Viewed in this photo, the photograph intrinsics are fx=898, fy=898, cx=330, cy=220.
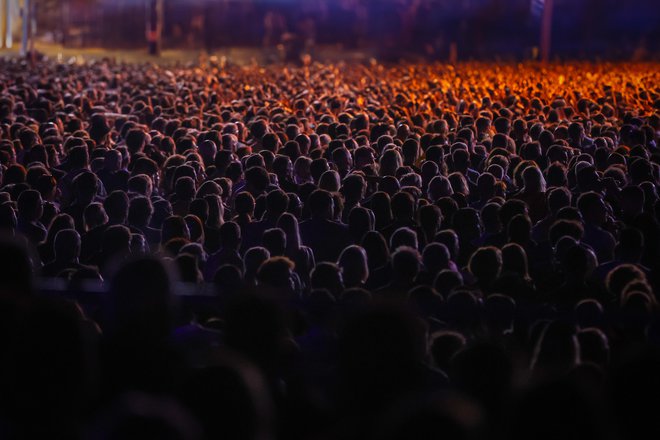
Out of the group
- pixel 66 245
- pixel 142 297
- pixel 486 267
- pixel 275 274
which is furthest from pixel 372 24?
pixel 142 297

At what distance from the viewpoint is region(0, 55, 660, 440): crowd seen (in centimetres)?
318

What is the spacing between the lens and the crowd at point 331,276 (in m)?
3.18

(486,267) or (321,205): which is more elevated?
(321,205)

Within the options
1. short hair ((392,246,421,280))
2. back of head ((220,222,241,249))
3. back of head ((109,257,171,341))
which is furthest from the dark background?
back of head ((109,257,171,341))

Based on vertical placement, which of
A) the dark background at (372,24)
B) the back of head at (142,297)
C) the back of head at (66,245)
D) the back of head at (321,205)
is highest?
the dark background at (372,24)

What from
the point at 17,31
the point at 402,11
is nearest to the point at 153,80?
the point at 402,11

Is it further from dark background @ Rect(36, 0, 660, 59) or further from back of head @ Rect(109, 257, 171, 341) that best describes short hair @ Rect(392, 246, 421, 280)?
dark background @ Rect(36, 0, 660, 59)

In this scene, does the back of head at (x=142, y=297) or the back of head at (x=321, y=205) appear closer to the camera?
the back of head at (x=142, y=297)

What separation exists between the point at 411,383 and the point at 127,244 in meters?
3.94

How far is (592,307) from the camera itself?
17.2 feet

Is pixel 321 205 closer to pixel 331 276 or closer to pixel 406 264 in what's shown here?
pixel 406 264

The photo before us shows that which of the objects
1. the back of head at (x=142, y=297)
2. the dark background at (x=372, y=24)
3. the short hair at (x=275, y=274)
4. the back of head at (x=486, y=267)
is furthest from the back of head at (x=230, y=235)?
the dark background at (x=372, y=24)

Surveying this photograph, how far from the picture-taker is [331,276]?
19.4ft

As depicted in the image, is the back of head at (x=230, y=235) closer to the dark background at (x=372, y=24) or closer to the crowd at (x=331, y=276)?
the crowd at (x=331, y=276)
